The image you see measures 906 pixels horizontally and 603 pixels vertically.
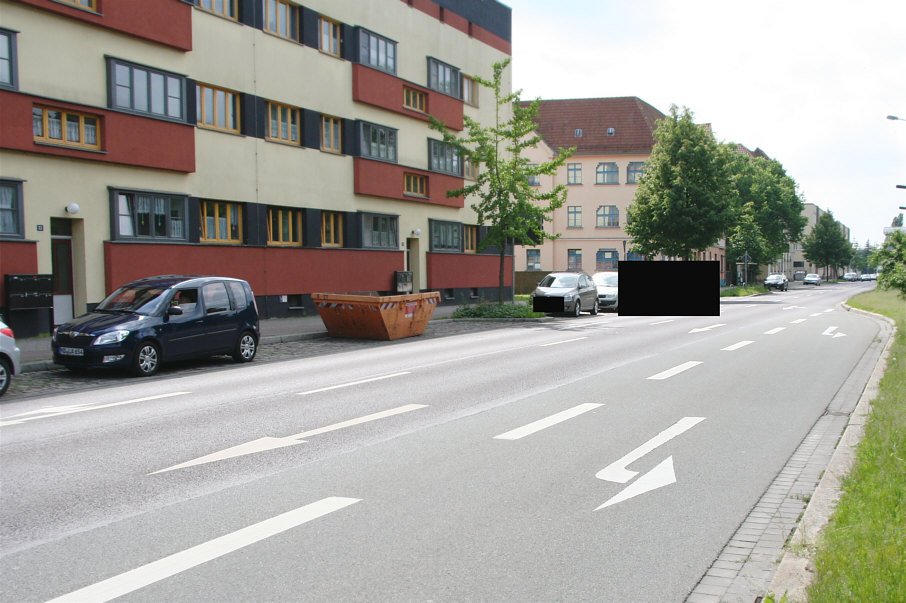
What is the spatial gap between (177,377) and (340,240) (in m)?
16.8

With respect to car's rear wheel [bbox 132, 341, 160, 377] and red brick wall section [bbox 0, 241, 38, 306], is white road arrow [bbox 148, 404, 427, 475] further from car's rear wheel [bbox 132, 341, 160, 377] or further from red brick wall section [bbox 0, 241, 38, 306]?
red brick wall section [bbox 0, 241, 38, 306]

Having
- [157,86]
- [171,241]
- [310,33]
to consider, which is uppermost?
[310,33]

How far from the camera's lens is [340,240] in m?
29.7

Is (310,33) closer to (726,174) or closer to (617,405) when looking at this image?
(617,405)

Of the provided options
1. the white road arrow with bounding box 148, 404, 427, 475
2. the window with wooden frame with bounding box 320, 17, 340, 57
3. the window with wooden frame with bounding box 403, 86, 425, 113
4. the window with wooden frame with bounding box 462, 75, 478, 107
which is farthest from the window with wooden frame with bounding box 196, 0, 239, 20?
the white road arrow with bounding box 148, 404, 427, 475

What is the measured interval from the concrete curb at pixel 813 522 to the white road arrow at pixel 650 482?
3.51 feet

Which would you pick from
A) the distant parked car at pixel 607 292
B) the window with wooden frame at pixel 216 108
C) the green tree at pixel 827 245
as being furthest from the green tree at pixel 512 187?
the green tree at pixel 827 245

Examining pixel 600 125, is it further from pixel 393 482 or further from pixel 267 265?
pixel 393 482

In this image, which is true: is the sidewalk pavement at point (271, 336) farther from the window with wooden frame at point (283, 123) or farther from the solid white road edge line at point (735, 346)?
the solid white road edge line at point (735, 346)

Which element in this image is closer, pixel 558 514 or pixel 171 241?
pixel 558 514

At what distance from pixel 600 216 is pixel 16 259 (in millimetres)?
59167

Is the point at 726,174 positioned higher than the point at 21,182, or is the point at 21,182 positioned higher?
the point at 726,174

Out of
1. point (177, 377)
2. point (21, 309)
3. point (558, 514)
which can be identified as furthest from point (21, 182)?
point (558, 514)

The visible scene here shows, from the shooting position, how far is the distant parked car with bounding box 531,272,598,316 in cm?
3023
